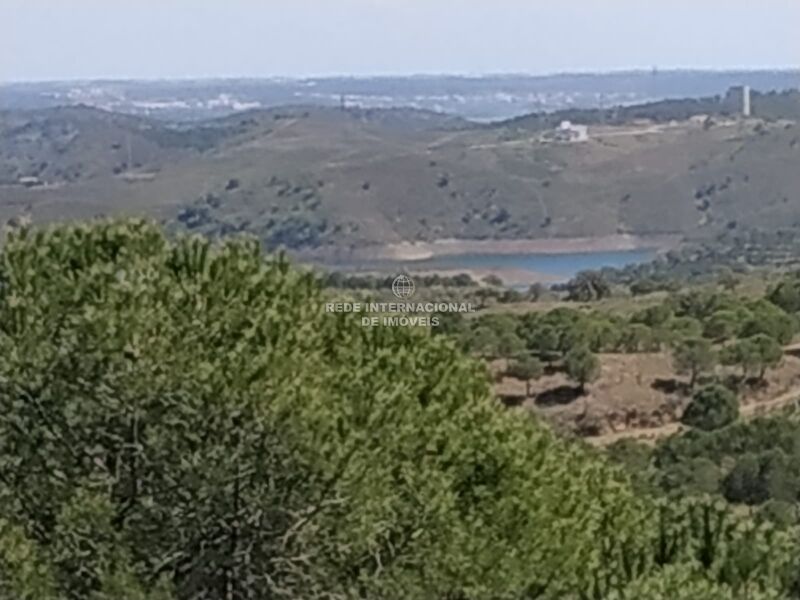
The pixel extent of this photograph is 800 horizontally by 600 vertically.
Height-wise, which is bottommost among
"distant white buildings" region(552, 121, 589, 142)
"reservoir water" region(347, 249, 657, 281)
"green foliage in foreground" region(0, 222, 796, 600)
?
"reservoir water" region(347, 249, 657, 281)

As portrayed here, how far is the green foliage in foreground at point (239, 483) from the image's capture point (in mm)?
10664

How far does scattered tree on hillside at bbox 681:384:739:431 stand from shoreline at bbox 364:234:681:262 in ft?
236

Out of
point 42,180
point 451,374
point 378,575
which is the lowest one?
point 42,180

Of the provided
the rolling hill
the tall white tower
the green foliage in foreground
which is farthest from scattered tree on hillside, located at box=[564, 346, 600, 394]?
the tall white tower

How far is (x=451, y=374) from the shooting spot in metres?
13.5

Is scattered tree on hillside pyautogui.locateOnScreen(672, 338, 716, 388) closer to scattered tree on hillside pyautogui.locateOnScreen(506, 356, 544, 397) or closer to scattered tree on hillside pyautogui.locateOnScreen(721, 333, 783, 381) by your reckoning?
scattered tree on hillside pyautogui.locateOnScreen(721, 333, 783, 381)

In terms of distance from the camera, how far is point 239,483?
35.4ft

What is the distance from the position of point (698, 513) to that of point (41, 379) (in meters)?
4.66

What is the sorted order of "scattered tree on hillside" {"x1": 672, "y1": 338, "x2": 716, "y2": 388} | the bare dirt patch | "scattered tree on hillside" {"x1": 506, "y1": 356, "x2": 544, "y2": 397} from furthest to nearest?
"scattered tree on hillside" {"x1": 672, "y1": 338, "x2": 716, "y2": 388} → "scattered tree on hillside" {"x1": 506, "y1": 356, "x2": 544, "y2": 397} → the bare dirt patch

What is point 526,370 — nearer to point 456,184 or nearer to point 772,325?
point 772,325

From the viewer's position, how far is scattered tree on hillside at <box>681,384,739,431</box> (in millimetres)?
37812

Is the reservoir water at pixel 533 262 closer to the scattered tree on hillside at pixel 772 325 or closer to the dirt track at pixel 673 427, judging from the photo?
the scattered tree on hillside at pixel 772 325

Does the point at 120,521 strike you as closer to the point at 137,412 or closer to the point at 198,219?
the point at 137,412

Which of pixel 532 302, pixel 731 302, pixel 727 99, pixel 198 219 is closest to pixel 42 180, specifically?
pixel 198 219
